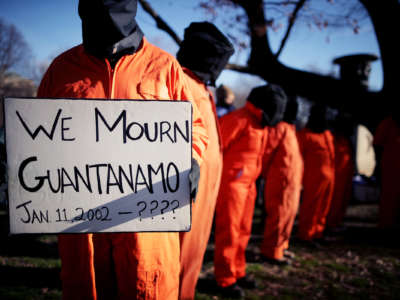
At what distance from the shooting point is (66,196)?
1.17 m

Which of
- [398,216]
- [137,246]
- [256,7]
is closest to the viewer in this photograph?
[137,246]

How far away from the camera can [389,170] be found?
548 centimetres

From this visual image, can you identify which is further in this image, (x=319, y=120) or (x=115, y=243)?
(x=319, y=120)

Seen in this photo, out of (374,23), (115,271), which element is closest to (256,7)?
(374,23)

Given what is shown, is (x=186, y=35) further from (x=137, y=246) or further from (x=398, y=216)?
(x=398, y=216)

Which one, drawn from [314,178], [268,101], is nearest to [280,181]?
[268,101]

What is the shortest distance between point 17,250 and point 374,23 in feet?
27.9

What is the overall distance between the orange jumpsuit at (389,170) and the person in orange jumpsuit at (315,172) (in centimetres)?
107

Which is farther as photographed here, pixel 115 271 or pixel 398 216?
pixel 398 216

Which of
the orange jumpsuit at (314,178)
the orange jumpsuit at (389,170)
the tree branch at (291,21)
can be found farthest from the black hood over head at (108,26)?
the tree branch at (291,21)

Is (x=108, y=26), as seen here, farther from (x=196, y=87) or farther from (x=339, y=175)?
(x=339, y=175)

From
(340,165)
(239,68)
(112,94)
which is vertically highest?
(239,68)

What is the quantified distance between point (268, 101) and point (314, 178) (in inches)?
98.2

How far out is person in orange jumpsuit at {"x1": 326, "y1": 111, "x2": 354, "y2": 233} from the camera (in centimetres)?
618
